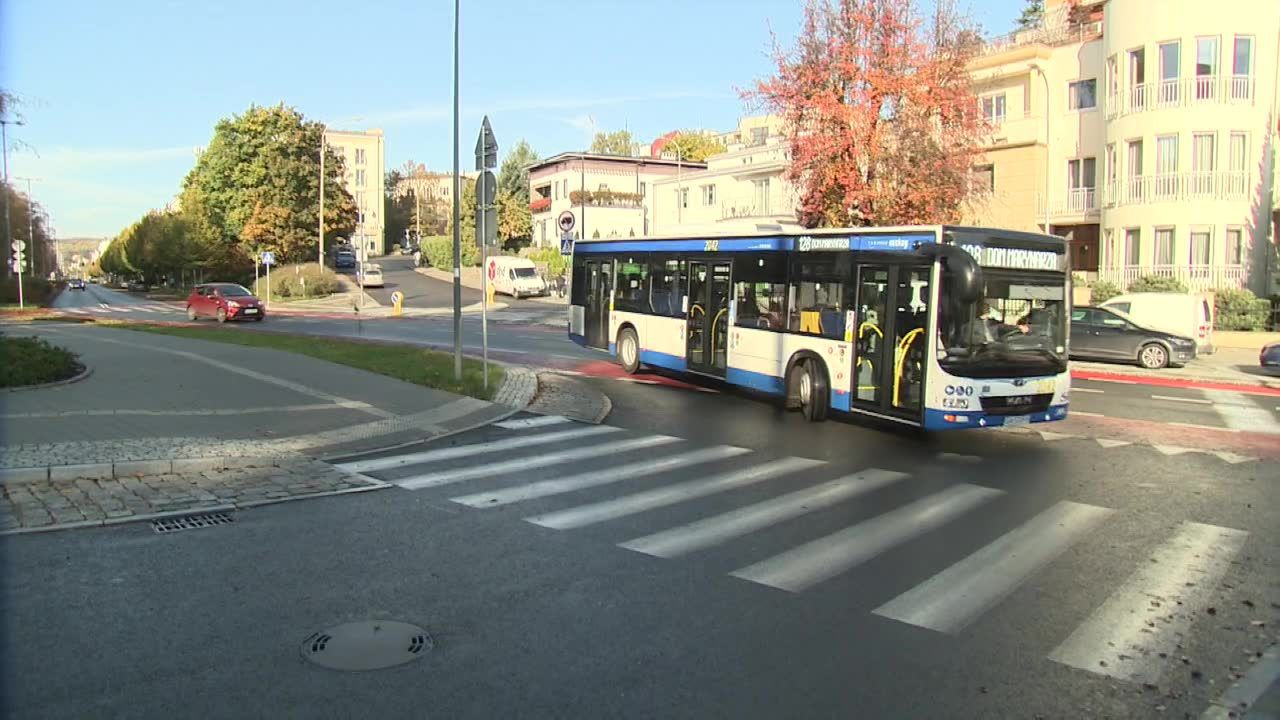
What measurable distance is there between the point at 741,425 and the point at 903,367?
2532 millimetres

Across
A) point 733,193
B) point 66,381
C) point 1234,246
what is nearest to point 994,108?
point 1234,246

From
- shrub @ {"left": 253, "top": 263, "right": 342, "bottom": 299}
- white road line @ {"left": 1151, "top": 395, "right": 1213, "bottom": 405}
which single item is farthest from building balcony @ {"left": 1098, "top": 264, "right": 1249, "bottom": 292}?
shrub @ {"left": 253, "top": 263, "right": 342, "bottom": 299}

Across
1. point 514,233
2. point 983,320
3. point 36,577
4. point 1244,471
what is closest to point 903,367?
point 983,320

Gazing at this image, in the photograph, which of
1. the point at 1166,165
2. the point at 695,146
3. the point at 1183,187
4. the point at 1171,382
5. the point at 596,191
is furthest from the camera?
the point at 695,146

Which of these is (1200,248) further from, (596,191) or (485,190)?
(596,191)

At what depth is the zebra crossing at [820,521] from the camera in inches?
211

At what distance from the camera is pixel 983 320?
35.1ft

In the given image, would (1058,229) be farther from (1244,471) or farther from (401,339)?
(1244,471)

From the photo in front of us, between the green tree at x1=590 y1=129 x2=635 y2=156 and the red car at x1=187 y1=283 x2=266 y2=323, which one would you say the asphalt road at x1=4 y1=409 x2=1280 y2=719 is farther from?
the green tree at x1=590 y1=129 x2=635 y2=156

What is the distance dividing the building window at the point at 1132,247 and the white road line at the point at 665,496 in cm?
2663

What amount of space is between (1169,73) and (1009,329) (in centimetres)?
2502

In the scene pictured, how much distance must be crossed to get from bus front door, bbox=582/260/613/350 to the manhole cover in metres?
14.6

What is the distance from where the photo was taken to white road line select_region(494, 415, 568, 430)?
12203 mm

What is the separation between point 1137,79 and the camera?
3077 centimetres
